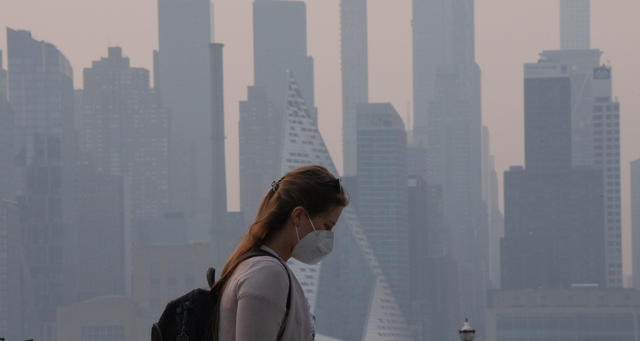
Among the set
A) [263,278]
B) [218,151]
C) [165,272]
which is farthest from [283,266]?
[218,151]

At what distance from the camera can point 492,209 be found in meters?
160

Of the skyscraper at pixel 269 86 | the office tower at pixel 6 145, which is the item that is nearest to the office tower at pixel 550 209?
the skyscraper at pixel 269 86

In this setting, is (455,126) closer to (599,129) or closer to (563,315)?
(599,129)

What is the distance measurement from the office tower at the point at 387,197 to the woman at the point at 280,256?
13633 centimetres

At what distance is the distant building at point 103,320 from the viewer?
104 m

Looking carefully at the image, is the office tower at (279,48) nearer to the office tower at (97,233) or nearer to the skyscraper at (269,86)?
the skyscraper at (269,86)

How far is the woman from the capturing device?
2094mm

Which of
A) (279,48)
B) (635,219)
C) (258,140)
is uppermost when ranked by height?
(279,48)

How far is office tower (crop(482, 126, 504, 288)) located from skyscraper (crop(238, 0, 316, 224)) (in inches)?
1204

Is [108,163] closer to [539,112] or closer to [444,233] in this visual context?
[444,233]

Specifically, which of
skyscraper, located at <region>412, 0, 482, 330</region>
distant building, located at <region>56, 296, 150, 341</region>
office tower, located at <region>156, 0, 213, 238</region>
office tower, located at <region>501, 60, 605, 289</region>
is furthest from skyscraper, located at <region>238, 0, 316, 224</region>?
office tower, located at <region>501, 60, 605, 289</region>

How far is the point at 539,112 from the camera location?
144 metres

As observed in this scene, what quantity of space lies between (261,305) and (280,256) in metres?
0.21

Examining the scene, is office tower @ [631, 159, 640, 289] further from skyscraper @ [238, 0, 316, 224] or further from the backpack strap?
the backpack strap
